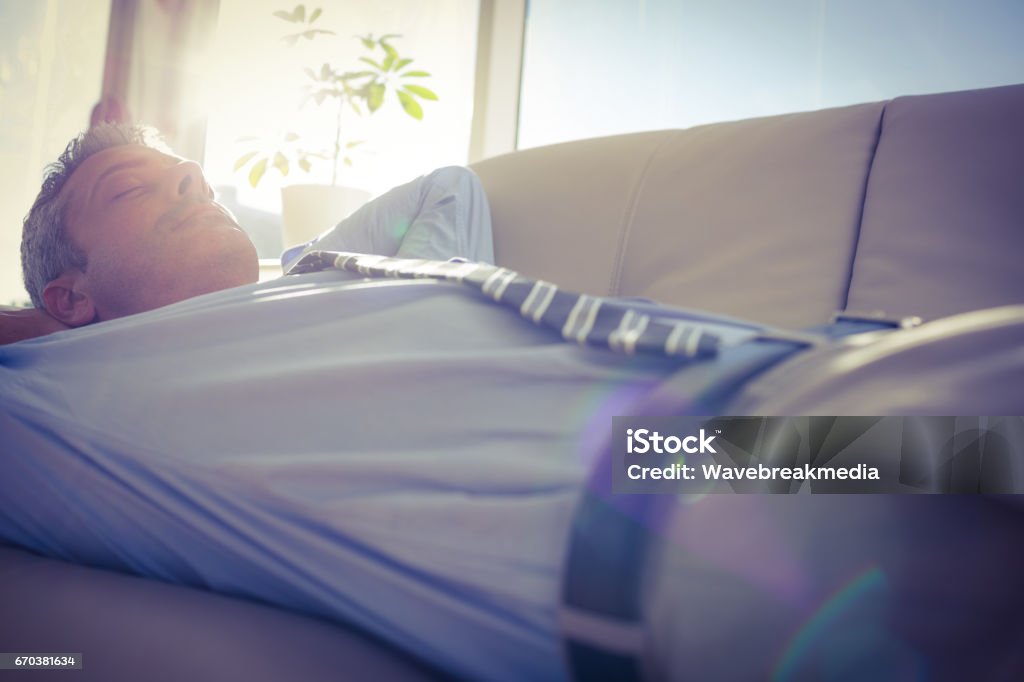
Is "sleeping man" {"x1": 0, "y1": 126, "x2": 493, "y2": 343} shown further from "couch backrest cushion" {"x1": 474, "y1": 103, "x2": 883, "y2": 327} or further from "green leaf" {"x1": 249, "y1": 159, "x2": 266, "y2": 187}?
"green leaf" {"x1": 249, "y1": 159, "x2": 266, "y2": 187}

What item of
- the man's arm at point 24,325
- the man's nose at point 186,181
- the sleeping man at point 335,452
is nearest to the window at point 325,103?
the man's nose at point 186,181

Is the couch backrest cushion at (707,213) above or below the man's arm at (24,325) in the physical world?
above

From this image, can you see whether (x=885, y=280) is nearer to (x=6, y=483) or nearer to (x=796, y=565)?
(x=796, y=565)

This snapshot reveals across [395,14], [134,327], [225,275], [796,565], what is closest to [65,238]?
[225,275]

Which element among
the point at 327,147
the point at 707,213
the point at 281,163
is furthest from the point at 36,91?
the point at 707,213

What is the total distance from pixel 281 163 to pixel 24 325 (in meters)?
1.77

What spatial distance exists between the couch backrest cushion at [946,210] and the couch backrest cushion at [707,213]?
0.04 metres

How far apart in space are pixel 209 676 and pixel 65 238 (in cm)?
88

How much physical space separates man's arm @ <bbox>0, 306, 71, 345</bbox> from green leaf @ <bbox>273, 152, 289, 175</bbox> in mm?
1658

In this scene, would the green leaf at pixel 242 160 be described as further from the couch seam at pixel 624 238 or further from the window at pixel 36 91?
the couch seam at pixel 624 238

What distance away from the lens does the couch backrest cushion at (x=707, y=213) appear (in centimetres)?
106

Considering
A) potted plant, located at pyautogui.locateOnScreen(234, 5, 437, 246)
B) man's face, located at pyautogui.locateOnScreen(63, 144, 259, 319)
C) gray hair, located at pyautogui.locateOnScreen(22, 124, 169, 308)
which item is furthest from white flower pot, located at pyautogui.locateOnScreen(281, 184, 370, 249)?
man's face, located at pyautogui.locateOnScreen(63, 144, 259, 319)

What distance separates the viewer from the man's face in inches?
38.3

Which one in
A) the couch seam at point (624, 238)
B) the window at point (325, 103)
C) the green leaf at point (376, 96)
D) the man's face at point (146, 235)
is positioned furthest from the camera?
the window at point (325, 103)
